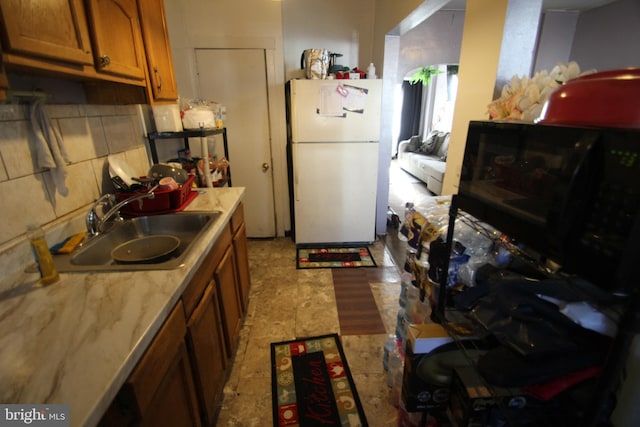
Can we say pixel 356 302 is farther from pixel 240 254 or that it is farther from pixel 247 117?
pixel 247 117

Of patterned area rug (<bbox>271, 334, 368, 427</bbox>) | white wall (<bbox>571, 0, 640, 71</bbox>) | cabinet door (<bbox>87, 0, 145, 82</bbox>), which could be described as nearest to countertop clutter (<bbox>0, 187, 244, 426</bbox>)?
cabinet door (<bbox>87, 0, 145, 82</bbox>)

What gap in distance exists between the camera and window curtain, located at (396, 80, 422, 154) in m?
7.81

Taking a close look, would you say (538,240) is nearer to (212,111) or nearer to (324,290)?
(324,290)

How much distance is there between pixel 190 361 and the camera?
118 centimetres

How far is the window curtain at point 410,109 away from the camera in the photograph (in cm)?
781

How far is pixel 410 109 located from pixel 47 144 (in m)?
8.14

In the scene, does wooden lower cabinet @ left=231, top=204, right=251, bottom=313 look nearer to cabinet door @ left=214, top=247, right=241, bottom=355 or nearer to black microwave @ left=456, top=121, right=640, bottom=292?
cabinet door @ left=214, top=247, right=241, bottom=355

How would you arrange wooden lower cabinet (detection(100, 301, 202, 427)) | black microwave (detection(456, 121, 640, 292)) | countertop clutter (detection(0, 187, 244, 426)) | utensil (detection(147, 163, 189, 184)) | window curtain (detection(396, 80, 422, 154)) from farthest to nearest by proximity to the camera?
1. window curtain (detection(396, 80, 422, 154))
2. utensil (detection(147, 163, 189, 184))
3. wooden lower cabinet (detection(100, 301, 202, 427))
4. countertop clutter (detection(0, 187, 244, 426))
5. black microwave (detection(456, 121, 640, 292))

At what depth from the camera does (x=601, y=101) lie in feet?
1.91

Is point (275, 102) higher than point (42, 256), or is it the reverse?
point (275, 102)

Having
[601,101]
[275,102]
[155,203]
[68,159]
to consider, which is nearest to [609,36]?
[275,102]

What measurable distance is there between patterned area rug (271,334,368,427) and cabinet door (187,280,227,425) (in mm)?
345

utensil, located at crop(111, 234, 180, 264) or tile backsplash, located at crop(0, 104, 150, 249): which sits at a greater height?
tile backsplash, located at crop(0, 104, 150, 249)

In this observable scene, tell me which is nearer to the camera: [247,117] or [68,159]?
[68,159]
